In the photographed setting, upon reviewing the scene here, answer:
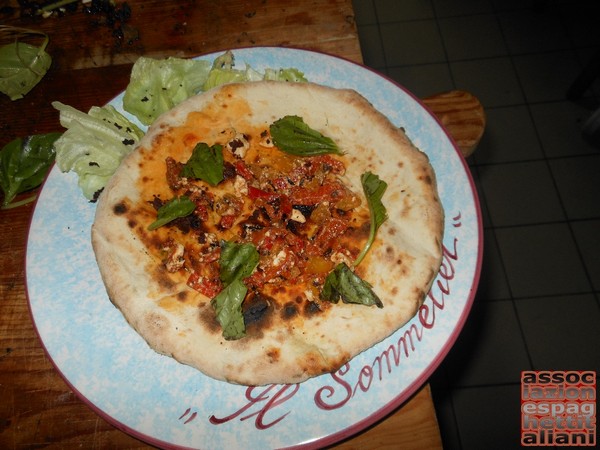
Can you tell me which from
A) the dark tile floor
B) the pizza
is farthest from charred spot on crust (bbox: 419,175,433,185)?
the dark tile floor

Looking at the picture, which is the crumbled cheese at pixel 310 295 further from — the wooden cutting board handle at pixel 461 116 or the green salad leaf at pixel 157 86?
the green salad leaf at pixel 157 86

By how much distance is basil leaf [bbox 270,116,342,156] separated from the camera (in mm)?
2903

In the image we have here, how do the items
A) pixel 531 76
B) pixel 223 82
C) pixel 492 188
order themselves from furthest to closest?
pixel 531 76 → pixel 492 188 → pixel 223 82

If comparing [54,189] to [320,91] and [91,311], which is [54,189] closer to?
[91,311]

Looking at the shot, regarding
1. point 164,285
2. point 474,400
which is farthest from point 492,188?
point 164,285

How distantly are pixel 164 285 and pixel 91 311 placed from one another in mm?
486

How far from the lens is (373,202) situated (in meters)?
Answer: 2.79

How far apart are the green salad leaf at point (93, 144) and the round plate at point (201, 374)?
171 mm

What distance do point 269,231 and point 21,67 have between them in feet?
8.45

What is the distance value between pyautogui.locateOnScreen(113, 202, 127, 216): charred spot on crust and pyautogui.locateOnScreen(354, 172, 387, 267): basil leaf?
1.39 metres

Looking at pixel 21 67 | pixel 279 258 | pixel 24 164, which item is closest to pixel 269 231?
pixel 279 258

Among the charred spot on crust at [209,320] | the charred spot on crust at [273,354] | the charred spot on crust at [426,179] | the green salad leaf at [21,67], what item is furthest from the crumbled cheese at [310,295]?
the green salad leaf at [21,67]

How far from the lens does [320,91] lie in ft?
10.1

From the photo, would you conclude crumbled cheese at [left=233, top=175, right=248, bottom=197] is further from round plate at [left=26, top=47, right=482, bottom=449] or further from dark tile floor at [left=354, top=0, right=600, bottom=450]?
dark tile floor at [left=354, top=0, right=600, bottom=450]
